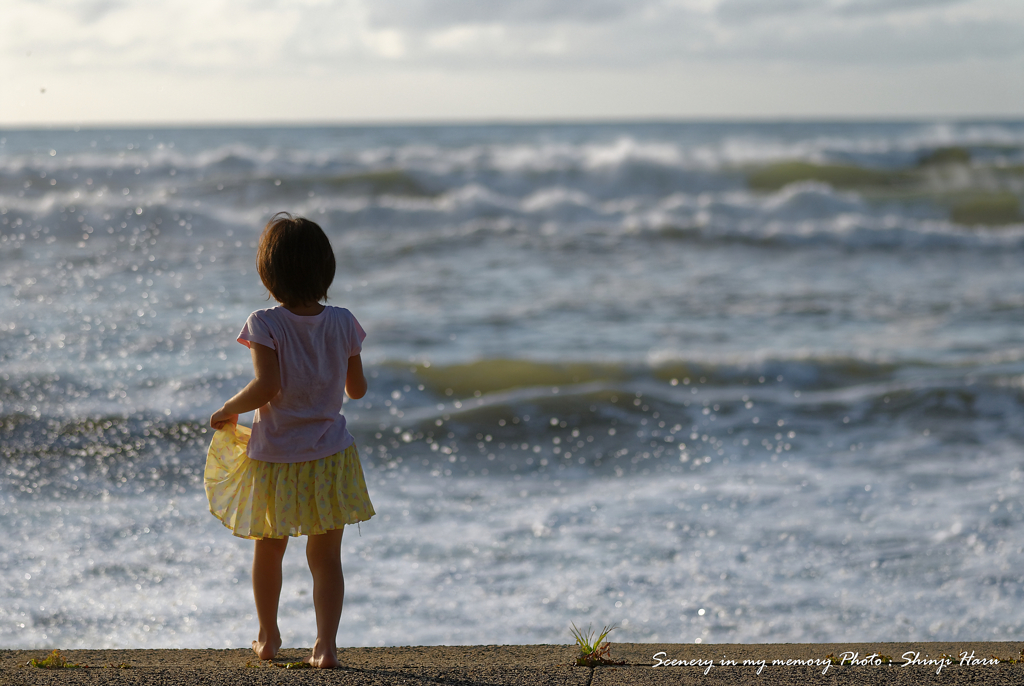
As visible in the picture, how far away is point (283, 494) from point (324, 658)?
41 centimetres

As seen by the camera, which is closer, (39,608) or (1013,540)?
(39,608)

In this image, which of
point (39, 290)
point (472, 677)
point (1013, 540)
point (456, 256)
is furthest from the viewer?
point (456, 256)

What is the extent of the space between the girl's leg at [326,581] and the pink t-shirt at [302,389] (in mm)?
220

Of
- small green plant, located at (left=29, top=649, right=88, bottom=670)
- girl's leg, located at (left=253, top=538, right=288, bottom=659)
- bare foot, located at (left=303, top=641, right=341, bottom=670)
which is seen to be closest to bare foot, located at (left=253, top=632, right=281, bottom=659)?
girl's leg, located at (left=253, top=538, right=288, bottom=659)

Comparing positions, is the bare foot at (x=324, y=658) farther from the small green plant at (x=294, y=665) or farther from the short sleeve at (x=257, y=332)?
the short sleeve at (x=257, y=332)

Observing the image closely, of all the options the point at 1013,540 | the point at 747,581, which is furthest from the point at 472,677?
the point at 1013,540

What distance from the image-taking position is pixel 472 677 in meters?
2.11

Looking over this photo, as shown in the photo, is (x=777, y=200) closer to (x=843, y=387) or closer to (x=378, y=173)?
(x=378, y=173)

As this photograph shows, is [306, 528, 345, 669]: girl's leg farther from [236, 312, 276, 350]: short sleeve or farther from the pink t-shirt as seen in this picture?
[236, 312, 276, 350]: short sleeve

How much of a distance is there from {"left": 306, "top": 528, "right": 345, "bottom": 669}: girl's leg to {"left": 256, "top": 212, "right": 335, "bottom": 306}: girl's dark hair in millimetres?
614

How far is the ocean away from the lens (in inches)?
120

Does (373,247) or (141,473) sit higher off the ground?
(373,247)

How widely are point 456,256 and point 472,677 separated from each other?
9.60m

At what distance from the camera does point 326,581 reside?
233 cm
